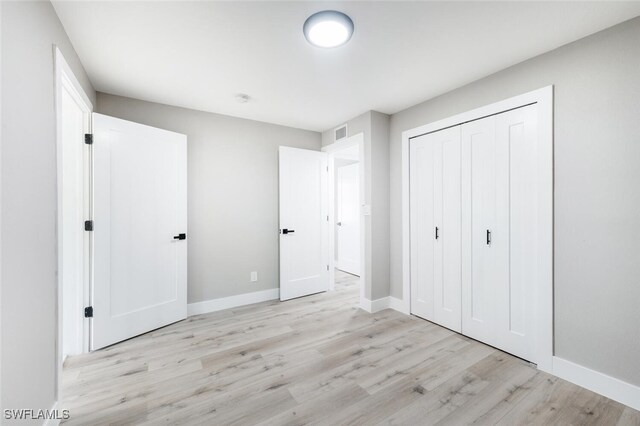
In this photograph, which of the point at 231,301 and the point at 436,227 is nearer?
the point at 436,227

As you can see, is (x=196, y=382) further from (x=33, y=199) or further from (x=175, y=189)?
(x=175, y=189)

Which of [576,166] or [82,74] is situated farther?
[82,74]

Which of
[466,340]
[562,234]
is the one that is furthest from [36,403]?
[562,234]

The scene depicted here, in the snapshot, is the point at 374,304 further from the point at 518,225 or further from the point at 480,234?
the point at 518,225

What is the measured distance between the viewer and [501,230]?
2.36 meters

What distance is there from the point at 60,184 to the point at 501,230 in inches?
131

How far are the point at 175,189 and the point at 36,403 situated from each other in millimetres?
2027

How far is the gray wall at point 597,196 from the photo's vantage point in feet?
5.58

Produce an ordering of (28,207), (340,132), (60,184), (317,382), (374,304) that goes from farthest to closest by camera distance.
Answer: (340,132) → (374,304) → (317,382) → (60,184) → (28,207)

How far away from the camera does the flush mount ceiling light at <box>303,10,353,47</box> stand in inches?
64.6

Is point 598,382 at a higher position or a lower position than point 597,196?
lower

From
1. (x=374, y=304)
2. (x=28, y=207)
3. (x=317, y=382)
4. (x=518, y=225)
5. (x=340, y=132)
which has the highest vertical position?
(x=340, y=132)

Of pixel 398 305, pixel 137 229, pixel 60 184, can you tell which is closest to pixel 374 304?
pixel 398 305

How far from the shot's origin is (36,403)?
1.35 metres
